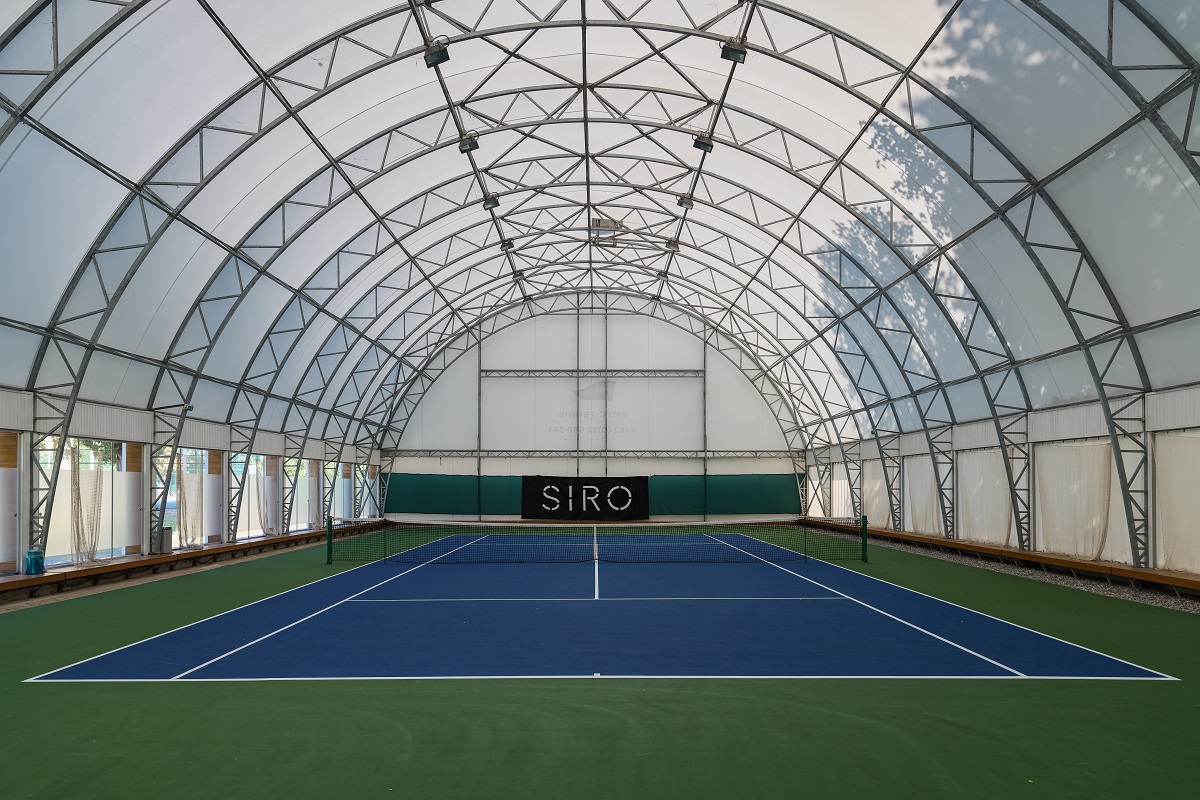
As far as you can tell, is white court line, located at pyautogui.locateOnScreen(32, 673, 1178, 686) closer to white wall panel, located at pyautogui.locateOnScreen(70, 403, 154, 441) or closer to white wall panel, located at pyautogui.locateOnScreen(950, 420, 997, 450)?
white wall panel, located at pyautogui.locateOnScreen(70, 403, 154, 441)

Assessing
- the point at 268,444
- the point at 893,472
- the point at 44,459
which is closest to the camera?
the point at 44,459

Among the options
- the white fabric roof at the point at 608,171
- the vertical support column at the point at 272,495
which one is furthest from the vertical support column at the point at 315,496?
the white fabric roof at the point at 608,171

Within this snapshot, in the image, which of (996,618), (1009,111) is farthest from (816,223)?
(996,618)

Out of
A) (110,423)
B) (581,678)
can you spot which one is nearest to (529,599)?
(581,678)

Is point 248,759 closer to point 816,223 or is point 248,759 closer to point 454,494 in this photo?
point 816,223

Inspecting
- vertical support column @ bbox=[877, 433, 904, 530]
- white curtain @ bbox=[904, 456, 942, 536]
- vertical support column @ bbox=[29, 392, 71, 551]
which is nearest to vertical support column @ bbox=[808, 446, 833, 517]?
vertical support column @ bbox=[877, 433, 904, 530]

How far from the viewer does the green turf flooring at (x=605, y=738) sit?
629cm

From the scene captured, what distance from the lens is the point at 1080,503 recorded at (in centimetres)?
1911

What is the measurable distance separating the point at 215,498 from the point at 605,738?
72.4ft

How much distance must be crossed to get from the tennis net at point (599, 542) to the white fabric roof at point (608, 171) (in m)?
5.65

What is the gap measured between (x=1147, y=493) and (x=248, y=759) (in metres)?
16.6

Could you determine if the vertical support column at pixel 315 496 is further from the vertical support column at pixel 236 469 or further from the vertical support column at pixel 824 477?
the vertical support column at pixel 824 477

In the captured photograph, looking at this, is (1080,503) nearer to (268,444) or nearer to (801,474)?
(801,474)

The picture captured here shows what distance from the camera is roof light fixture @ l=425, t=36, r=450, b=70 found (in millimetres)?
16531
